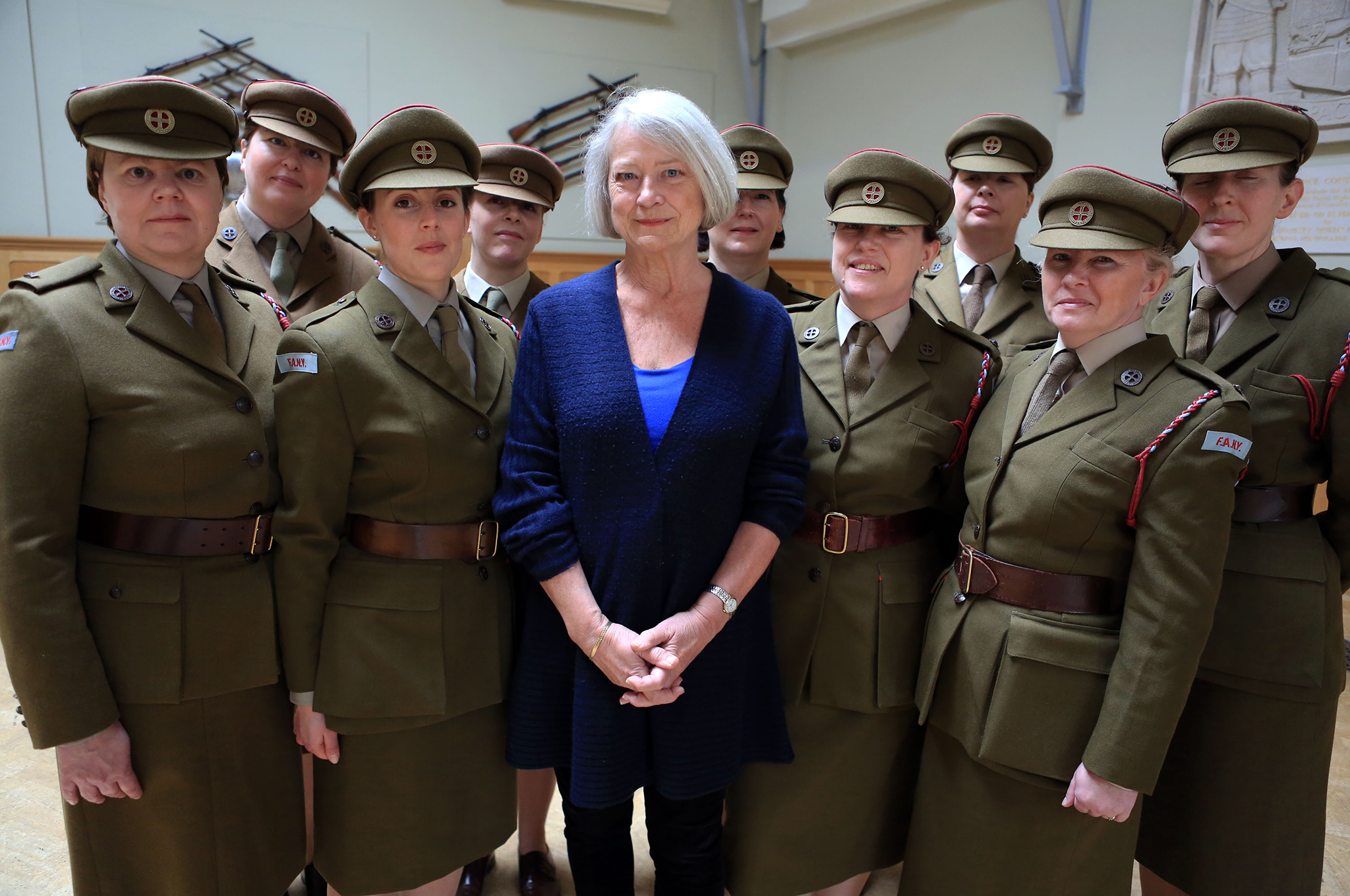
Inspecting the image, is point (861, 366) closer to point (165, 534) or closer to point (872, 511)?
point (872, 511)

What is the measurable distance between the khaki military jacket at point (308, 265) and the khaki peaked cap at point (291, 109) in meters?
0.27

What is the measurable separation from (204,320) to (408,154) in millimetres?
531

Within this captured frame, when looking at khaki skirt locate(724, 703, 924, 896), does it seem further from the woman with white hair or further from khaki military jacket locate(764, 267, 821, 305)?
khaki military jacket locate(764, 267, 821, 305)

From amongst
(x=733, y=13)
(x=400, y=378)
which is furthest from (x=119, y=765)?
(x=733, y=13)

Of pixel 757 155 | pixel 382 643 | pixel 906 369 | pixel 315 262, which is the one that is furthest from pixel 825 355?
pixel 315 262

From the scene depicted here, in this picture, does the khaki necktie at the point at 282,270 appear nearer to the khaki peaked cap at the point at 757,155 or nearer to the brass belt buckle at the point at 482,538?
the brass belt buckle at the point at 482,538

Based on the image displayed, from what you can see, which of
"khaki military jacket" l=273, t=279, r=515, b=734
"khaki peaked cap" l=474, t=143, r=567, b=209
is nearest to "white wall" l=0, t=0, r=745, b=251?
"khaki peaked cap" l=474, t=143, r=567, b=209

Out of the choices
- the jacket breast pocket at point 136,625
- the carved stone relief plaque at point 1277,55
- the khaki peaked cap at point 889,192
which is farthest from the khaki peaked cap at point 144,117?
the carved stone relief plaque at point 1277,55

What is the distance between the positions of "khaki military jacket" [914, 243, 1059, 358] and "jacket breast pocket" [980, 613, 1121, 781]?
3.35 ft

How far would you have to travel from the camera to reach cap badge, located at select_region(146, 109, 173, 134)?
60.2 inches

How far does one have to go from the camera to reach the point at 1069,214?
1715 mm

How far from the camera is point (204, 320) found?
163 centimetres

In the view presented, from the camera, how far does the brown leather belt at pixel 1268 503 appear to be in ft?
6.08

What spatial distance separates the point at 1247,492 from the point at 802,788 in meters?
1.24
